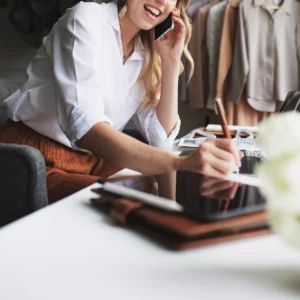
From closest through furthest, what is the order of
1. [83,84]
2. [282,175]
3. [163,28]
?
[282,175]
[83,84]
[163,28]

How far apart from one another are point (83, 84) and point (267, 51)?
1.89 m

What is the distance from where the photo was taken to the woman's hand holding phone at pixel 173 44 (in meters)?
1.27

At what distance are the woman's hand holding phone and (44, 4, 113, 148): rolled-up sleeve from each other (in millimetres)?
230

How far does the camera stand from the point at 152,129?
1341 millimetres

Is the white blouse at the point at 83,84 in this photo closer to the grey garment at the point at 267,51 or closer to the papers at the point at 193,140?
the papers at the point at 193,140

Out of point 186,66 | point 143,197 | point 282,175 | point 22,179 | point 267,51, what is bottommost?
point 186,66

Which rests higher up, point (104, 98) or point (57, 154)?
point (104, 98)

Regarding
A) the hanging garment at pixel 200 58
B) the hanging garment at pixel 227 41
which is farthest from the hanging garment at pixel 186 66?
the hanging garment at pixel 227 41

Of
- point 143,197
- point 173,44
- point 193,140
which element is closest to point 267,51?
point 173,44

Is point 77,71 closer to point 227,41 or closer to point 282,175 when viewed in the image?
point 282,175

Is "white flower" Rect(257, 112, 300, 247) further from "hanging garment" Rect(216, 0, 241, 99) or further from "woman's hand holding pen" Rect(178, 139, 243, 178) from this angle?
"hanging garment" Rect(216, 0, 241, 99)

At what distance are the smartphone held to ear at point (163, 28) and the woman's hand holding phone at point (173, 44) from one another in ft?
0.06

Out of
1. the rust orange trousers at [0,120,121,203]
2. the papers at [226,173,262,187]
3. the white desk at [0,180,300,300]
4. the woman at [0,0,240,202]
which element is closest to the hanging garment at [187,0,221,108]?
the woman at [0,0,240,202]

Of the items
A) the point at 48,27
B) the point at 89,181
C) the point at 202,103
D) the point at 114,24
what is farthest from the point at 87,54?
the point at 48,27
